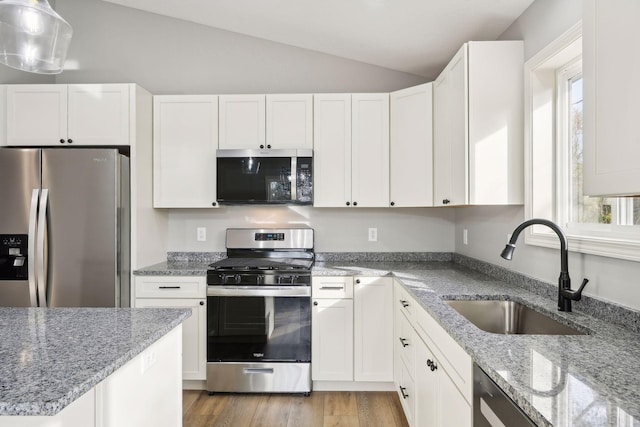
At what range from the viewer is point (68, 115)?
276 centimetres

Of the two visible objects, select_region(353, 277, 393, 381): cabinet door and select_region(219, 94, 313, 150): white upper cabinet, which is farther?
select_region(219, 94, 313, 150): white upper cabinet

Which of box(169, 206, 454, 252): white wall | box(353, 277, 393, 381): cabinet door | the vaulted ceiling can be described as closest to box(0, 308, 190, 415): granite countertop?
box(353, 277, 393, 381): cabinet door

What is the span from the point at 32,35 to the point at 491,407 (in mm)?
1905

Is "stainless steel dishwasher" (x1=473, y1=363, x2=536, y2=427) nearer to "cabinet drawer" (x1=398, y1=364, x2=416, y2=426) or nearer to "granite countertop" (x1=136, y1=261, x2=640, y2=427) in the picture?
"granite countertop" (x1=136, y1=261, x2=640, y2=427)

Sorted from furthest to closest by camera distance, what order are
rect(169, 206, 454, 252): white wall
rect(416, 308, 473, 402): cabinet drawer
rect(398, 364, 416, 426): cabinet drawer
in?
rect(169, 206, 454, 252): white wall < rect(398, 364, 416, 426): cabinet drawer < rect(416, 308, 473, 402): cabinet drawer

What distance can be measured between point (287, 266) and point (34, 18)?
1.89m

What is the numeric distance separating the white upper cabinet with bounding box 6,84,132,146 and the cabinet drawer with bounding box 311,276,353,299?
169 cm

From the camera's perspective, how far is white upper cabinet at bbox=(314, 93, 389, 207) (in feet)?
9.61

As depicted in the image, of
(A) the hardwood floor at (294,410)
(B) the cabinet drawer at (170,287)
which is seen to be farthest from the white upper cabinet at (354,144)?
(A) the hardwood floor at (294,410)

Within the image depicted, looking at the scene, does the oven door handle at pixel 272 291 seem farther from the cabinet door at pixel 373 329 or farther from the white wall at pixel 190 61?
the white wall at pixel 190 61

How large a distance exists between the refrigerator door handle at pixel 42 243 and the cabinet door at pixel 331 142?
1.80 meters

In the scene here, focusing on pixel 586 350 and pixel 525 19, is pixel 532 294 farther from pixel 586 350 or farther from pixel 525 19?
pixel 525 19

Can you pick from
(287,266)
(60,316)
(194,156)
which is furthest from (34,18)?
(287,266)

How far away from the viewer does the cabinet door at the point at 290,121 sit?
9.61 ft
